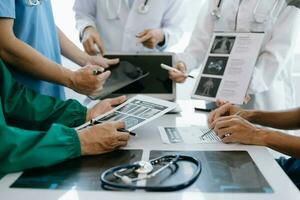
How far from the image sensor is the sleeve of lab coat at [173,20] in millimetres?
2043

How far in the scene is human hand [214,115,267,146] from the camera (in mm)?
1228

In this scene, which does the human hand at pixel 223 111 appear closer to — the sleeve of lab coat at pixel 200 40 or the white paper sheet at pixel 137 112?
the white paper sheet at pixel 137 112

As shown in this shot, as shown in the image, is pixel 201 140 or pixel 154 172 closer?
pixel 154 172

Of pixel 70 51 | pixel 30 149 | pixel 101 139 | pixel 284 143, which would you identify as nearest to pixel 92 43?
pixel 70 51

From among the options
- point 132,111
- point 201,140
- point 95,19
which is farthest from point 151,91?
point 95,19

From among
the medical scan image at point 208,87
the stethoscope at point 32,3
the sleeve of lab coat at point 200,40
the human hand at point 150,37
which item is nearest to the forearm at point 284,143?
the medical scan image at point 208,87

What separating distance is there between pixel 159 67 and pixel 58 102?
50 centimetres

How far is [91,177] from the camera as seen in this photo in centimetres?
100

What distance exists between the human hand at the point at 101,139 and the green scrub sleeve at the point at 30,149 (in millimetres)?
59

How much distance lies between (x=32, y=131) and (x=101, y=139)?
0.64 feet

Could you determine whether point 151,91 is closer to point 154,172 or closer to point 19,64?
point 19,64

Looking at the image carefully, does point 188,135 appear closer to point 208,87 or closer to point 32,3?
point 208,87

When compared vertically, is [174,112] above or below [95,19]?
below

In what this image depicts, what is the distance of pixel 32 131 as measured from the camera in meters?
1.09
